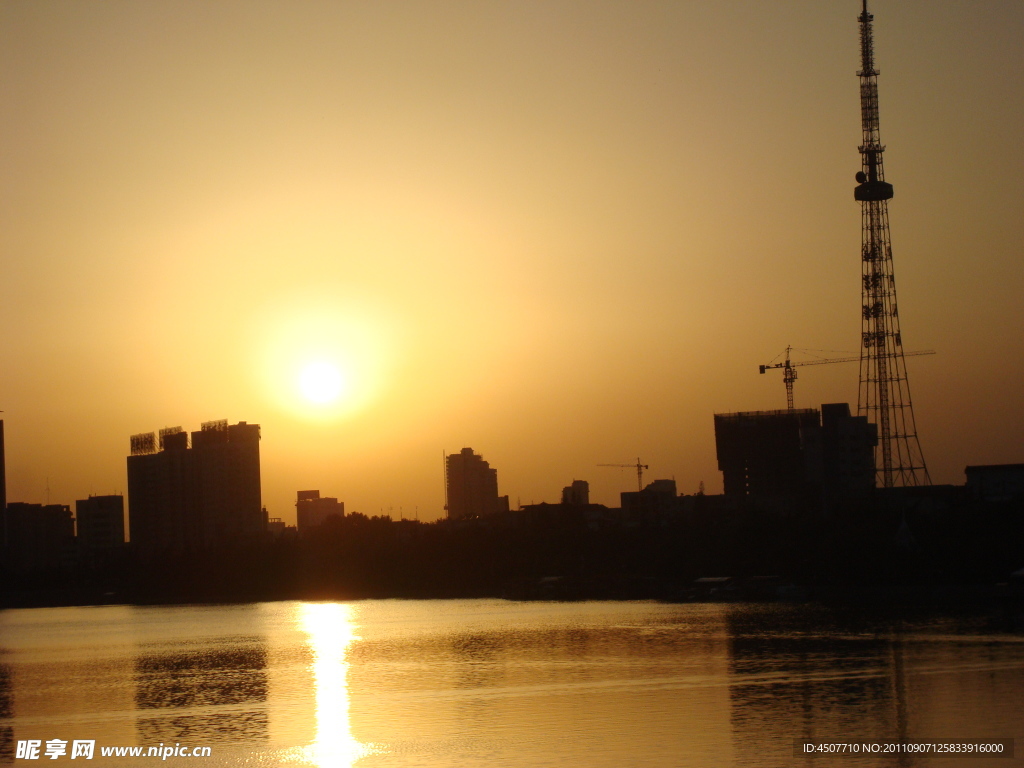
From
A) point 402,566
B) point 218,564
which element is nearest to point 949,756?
point 402,566

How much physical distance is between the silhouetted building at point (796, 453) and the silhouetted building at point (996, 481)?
1749 centimetres

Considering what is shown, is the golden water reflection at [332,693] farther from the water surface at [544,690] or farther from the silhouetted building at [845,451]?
the silhouetted building at [845,451]

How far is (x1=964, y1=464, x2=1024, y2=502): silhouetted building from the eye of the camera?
119688 mm

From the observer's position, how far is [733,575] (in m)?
104

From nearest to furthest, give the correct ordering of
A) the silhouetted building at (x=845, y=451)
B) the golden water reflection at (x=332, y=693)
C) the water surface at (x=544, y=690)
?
the water surface at (x=544, y=690) → the golden water reflection at (x=332, y=693) → the silhouetted building at (x=845, y=451)

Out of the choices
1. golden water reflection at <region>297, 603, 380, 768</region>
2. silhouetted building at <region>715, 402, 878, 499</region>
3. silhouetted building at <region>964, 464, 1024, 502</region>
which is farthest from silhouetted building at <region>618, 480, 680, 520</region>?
golden water reflection at <region>297, 603, 380, 768</region>

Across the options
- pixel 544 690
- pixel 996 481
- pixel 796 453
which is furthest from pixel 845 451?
pixel 544 690

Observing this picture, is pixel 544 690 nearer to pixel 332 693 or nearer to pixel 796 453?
pixel 332 693

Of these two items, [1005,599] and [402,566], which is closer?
[1005,599]

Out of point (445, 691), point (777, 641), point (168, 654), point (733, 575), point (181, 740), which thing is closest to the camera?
point (181, 740)

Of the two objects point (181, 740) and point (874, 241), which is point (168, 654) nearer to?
point (181, 740)

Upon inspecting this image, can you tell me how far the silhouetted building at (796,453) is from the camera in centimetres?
14850

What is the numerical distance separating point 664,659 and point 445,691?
11700 millimetres

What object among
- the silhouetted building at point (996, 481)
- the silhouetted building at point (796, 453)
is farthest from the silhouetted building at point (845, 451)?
the silhouetted building at point (996, 481)
